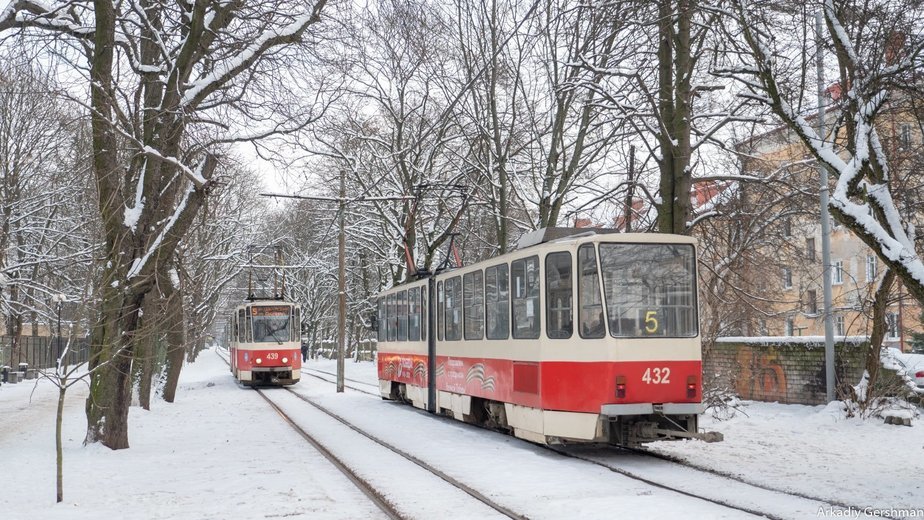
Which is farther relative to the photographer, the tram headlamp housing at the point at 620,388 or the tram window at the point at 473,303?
the tram window at the point at 473,303

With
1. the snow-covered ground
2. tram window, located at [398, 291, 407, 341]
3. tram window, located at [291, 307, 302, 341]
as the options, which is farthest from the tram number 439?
tram window, located at [291, 307, 302, 341]

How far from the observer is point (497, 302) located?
14180 mm

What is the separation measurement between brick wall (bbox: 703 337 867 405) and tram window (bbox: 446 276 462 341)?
4.93m

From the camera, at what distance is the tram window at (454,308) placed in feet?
53.2

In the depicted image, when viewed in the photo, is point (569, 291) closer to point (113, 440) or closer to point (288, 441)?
point (288, 441)

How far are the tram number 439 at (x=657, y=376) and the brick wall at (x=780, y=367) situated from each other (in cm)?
592

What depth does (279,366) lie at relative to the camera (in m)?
30.5

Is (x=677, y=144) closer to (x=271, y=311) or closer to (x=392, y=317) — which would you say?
(x=392, y=317)

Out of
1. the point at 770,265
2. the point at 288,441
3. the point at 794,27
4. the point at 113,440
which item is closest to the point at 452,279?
the point at 288,441

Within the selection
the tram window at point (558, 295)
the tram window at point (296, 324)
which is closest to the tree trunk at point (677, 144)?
the tram window at point (558, 295)

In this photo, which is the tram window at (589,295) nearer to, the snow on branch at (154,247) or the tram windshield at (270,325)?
the snow on branch at (154,247)

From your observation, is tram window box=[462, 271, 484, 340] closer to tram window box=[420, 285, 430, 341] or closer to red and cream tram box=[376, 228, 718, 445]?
red and cream tram box=[376, 228, 718, 445]

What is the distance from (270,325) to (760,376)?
16.4 m

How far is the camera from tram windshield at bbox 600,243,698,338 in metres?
11.7
